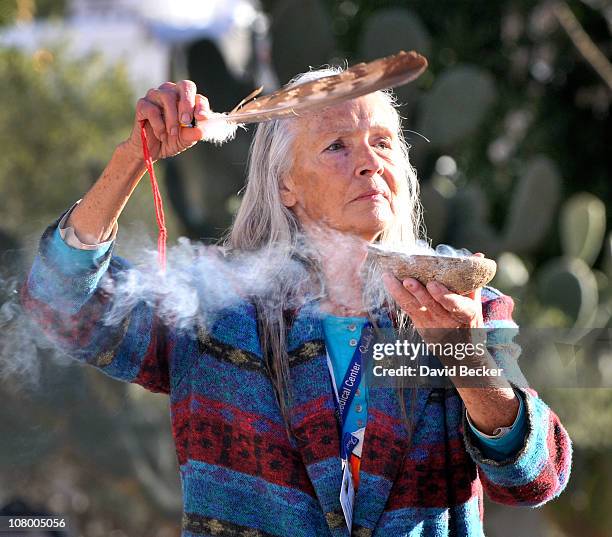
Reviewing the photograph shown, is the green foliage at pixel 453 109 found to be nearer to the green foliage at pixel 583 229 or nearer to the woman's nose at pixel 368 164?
the green foliage at pixel 583 229

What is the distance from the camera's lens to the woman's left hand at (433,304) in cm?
169

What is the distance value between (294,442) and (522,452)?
0.41 meters

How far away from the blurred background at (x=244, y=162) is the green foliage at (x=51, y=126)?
0.02 m

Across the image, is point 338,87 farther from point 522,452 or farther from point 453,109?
point 453,109

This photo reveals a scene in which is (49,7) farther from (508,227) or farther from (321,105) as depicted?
(321,105)

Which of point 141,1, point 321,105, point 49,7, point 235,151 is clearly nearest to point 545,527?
point 235,151

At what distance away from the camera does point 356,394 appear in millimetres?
1891

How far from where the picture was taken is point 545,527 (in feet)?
19.1

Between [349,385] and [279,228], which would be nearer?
[349,385]

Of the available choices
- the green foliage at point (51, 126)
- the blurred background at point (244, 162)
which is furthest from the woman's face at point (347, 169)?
the green foliage at point (51, 126)

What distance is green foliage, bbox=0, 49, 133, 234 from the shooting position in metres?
7.89

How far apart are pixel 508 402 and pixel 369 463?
10.6 inches

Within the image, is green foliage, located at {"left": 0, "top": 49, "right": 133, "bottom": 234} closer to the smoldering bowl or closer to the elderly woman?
the elderly woman

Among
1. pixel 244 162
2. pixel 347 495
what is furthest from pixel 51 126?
pixel 347 495
